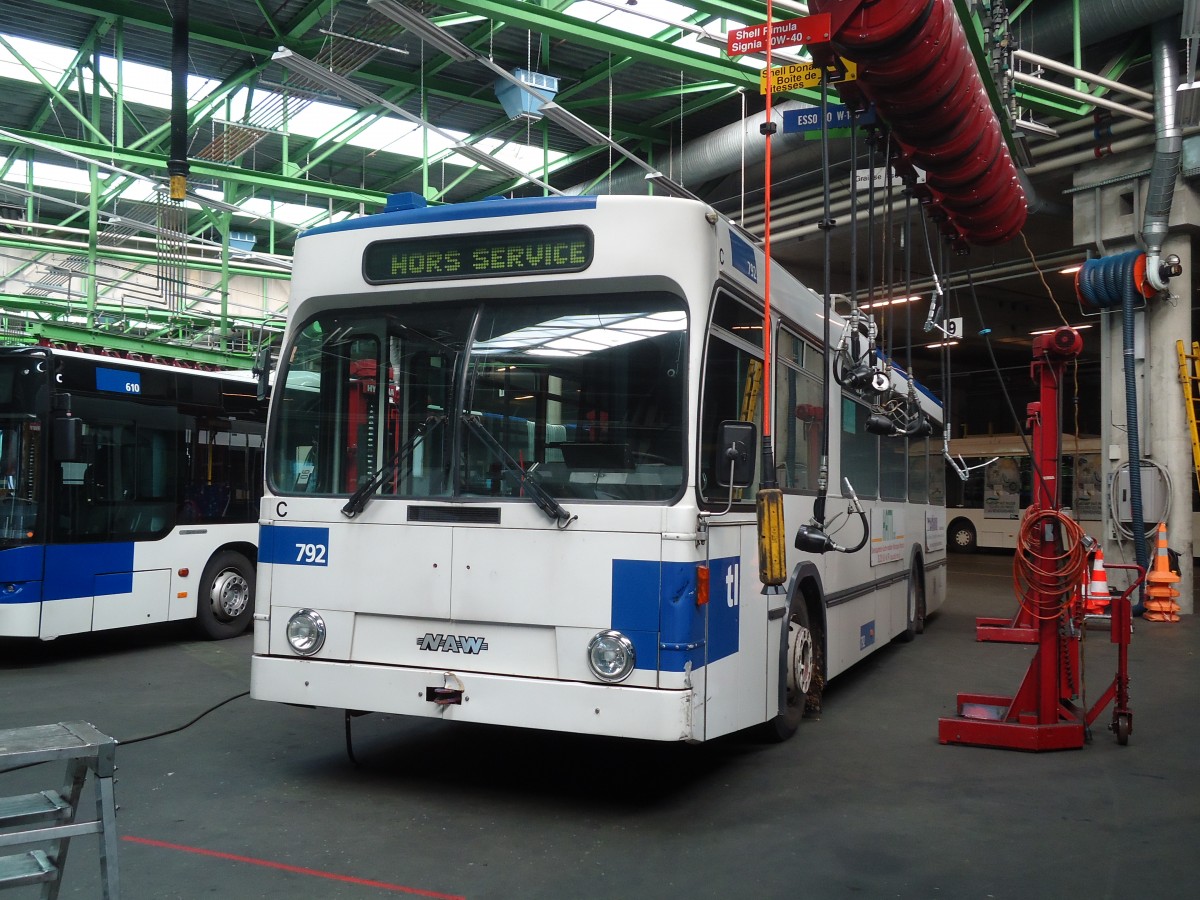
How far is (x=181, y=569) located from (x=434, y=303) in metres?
6.96

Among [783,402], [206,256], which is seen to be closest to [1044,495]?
[783,402]

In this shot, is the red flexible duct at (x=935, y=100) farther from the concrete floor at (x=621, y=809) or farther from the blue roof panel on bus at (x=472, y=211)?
the concrete floor at (x=621, y=809)

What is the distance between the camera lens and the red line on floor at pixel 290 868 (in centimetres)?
434

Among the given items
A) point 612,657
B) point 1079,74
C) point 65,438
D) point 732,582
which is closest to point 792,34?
point 732,582

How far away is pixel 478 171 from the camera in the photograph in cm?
1992

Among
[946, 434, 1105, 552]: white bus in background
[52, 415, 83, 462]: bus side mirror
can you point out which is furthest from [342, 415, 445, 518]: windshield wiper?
[946, 434, 1105, 552]: white bus in background

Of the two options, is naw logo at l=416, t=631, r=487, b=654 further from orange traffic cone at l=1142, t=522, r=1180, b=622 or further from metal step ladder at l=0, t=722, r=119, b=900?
orange traffic cone at l=1142, t=522, r=1180, b=622

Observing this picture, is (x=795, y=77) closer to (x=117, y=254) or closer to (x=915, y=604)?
(x=915, y=604)

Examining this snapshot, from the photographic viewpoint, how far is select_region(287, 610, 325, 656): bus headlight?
5.61 metres

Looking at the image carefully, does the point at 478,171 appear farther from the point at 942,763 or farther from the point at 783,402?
the point at 942,763

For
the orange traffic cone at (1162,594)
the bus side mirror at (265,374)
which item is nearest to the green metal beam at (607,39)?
the bus side mirror at (265,374)

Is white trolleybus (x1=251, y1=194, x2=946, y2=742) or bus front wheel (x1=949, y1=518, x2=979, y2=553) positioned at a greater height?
white trolleybus (x1=251, y1=194, x2=946, y2=742)

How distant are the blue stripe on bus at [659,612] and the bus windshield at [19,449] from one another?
7.01 m

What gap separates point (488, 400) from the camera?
5.43m
